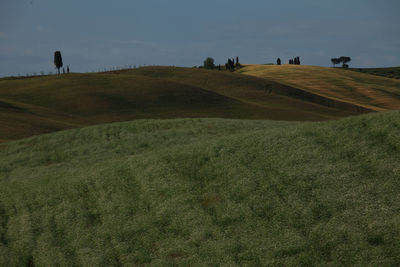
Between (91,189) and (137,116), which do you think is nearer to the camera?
(91,189)

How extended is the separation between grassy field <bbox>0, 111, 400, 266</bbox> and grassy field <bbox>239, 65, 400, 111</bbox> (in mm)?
73221

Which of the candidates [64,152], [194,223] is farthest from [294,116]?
[194,223]

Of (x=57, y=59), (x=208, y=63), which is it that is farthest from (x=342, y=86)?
(x=57, y=59)

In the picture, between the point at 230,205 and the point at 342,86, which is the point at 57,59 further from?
the point at 230,205

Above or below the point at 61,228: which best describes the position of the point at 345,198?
above

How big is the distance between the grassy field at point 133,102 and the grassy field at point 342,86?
1511 centimetres

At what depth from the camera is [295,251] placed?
38.2 ft

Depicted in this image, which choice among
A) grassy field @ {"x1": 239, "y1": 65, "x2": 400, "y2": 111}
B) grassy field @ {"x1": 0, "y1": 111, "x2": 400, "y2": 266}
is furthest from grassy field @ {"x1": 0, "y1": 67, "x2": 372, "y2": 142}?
grassy field @ {"x1": 0, "y1": 111, "x2": 400, "y2": 266}

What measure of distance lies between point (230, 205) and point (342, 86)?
352 feet

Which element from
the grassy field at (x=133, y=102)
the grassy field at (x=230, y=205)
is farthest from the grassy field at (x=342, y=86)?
the grassy field at (x=230, y=205)

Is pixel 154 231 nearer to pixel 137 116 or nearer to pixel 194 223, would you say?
pixel 194 223

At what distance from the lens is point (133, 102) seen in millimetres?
67500

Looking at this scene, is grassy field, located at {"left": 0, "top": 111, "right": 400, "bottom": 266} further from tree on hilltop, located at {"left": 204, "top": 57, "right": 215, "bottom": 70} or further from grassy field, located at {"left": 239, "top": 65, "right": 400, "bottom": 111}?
tree on hilltop, located at {"left": 204, "top": 57, "right": 215, "bottom": 70}

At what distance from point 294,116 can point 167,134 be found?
3440 centimetres
